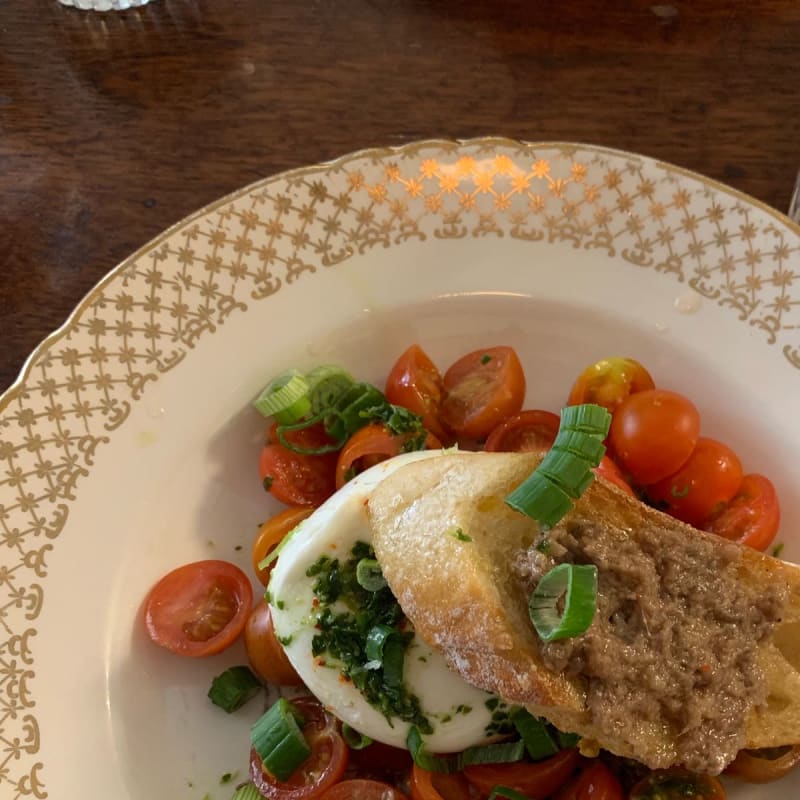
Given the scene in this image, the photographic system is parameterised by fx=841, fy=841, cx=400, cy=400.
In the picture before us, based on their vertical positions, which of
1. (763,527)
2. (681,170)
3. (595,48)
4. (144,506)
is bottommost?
(144,506)

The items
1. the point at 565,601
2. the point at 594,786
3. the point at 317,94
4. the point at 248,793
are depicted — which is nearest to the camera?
the point at 565,601

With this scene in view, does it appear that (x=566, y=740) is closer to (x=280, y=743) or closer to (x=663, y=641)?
(x=663, y=641)

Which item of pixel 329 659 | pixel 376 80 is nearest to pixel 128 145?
pixel 376 80

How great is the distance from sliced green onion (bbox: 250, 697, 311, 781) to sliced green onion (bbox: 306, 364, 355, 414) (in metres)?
1.11

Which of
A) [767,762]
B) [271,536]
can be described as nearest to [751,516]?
[767,762]

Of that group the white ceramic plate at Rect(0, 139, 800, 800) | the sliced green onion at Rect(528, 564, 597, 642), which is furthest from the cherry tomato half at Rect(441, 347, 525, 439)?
the sliced green onion at Rect(528, 564, 597, 642)

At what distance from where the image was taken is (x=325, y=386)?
3.29m

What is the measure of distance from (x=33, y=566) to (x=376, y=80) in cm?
269

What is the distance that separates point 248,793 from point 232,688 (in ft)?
1.18

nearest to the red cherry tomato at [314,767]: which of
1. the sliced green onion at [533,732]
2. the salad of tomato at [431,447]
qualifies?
the salad of tomato at [431,447]

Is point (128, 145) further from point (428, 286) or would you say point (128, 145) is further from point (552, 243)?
point (552, 243)

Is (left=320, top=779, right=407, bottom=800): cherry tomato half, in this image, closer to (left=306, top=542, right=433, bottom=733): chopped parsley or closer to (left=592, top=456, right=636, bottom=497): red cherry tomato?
(left=306, top=542, right=433, bottom=733): chopped parsley

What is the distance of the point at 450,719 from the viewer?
8.70 ft

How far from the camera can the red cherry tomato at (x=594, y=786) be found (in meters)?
2.69
